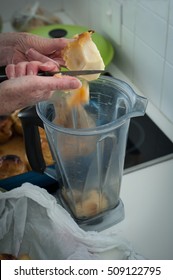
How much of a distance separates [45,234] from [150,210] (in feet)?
0.60

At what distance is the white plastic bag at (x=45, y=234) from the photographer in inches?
19.8

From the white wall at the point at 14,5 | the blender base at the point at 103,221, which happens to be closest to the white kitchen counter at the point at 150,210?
the blender base at the point at 103,221

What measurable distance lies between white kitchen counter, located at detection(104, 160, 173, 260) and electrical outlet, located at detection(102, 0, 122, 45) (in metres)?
0.35

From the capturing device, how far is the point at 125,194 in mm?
629

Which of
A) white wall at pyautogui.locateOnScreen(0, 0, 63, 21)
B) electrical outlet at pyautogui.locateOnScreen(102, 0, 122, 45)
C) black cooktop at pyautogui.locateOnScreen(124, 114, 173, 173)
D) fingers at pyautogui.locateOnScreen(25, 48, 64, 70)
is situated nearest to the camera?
fingers at pyautogui.locateOnScreen(25, 48, 64, 70)

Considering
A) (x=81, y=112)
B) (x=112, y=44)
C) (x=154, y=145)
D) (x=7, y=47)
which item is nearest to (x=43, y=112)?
(x=81, y=112)

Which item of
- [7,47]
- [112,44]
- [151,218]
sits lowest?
[151,218]

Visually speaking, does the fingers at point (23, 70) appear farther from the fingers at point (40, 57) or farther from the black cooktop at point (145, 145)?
the black cooktop at point (145, 145)

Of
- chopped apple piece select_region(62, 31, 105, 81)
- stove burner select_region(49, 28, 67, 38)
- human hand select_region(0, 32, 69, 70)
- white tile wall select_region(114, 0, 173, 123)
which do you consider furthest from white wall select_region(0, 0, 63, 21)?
chopped apple piece select_region(62, 31, 105, 81)

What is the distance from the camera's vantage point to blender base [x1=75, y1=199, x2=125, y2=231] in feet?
1.89

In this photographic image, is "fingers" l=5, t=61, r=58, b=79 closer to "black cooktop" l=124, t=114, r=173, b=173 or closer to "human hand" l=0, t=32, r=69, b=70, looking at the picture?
"human hand" l=0, t=32, r=69, b=70

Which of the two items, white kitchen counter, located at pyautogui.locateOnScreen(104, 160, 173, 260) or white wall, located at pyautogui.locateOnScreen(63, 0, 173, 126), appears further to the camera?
white wall, located at pyautogui.locateOnScreen(63, 0, 173, 126)

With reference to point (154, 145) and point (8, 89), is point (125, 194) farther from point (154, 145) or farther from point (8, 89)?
point (8, 89)
